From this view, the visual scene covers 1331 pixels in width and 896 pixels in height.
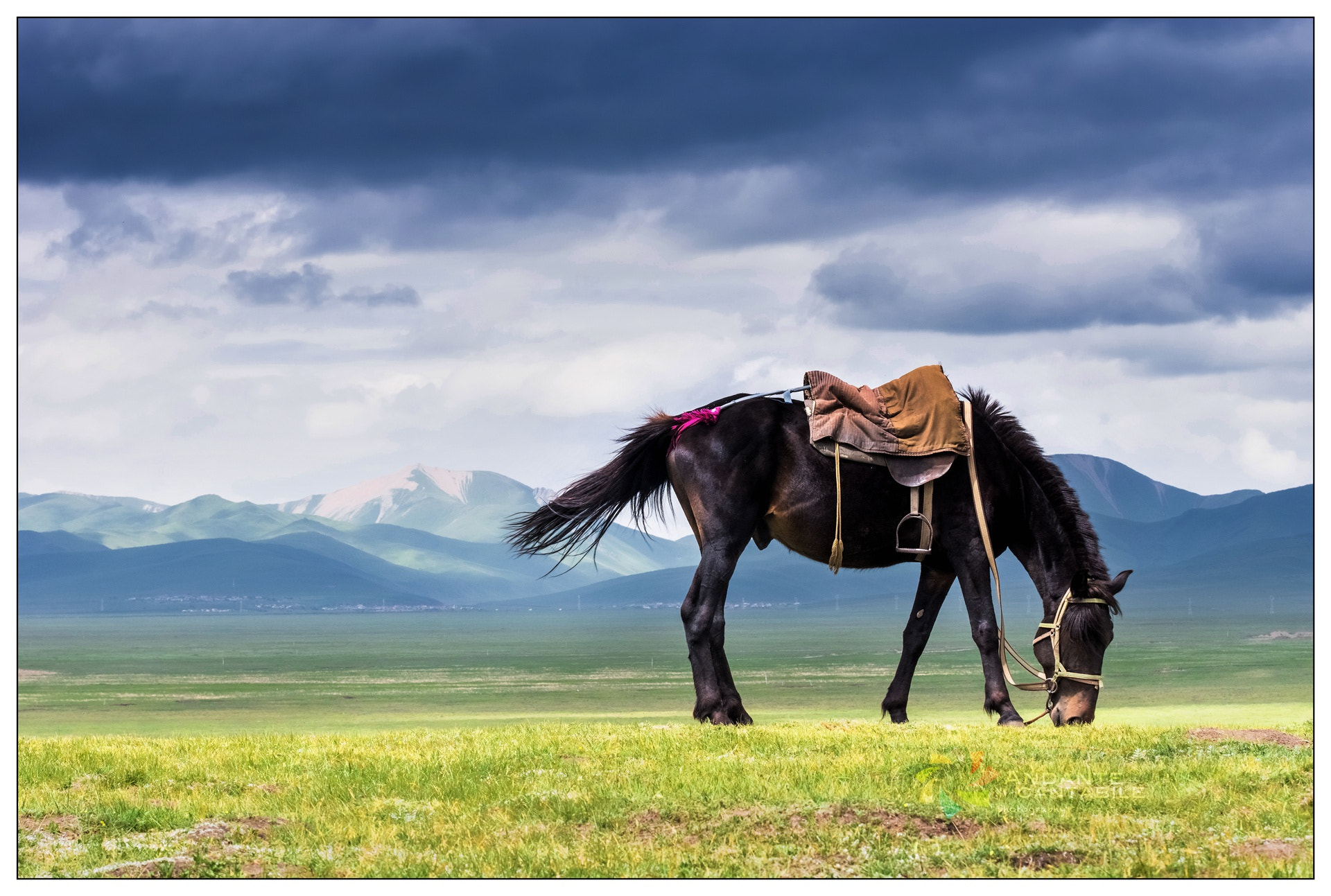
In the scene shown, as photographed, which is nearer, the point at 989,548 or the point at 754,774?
the point at 754,774

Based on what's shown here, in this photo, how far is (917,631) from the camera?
12820 millimetres

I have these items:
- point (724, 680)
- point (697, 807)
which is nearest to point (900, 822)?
point (697, 807)

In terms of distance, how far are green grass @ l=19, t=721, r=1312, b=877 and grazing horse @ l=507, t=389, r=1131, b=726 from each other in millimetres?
1077

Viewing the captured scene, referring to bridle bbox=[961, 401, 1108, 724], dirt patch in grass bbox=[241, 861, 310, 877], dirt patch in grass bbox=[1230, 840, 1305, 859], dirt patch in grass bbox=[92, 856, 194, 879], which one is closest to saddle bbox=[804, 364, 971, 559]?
bridle bbox=[961, 401, 1108, 724]

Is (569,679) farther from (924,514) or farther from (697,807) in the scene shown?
(697,807)

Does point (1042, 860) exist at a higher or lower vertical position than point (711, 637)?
lower

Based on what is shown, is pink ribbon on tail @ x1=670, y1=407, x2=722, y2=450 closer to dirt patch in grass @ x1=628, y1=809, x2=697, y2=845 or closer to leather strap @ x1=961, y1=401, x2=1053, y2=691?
leather strap @ x1=961, y1=401, x2=1053, y2=691

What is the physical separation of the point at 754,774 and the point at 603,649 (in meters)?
150

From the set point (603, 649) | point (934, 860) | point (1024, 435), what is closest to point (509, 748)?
point (934, 860)

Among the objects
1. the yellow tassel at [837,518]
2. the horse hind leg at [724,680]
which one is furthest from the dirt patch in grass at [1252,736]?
the horse hind leg at [724,680]

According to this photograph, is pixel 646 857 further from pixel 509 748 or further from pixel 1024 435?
pixel 1024 435

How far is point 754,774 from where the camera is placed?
29.2 ft

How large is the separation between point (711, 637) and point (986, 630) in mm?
2717

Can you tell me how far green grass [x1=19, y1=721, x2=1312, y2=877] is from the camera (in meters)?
6.80
